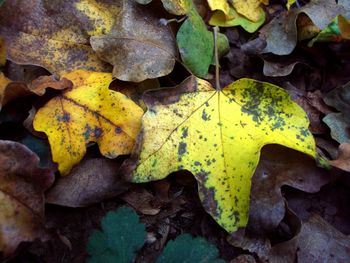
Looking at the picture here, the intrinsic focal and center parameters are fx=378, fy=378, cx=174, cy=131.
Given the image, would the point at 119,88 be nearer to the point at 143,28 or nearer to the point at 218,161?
the point at 143,28

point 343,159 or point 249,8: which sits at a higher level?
point 249,8

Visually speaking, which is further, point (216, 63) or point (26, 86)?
point (216, 63)

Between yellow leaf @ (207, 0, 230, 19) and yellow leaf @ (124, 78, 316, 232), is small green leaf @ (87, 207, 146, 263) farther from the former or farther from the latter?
yellow leaf @ (207, 0, 230, 19)

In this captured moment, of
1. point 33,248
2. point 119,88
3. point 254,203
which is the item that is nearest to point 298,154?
point 254,203

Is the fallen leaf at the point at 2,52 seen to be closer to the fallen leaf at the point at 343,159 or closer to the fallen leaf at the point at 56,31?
the fallen leaf at the point at 56,31

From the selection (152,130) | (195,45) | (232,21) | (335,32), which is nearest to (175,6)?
(195,45)

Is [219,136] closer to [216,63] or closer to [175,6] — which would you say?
[216,63]

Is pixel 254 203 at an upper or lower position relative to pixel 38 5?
lower
